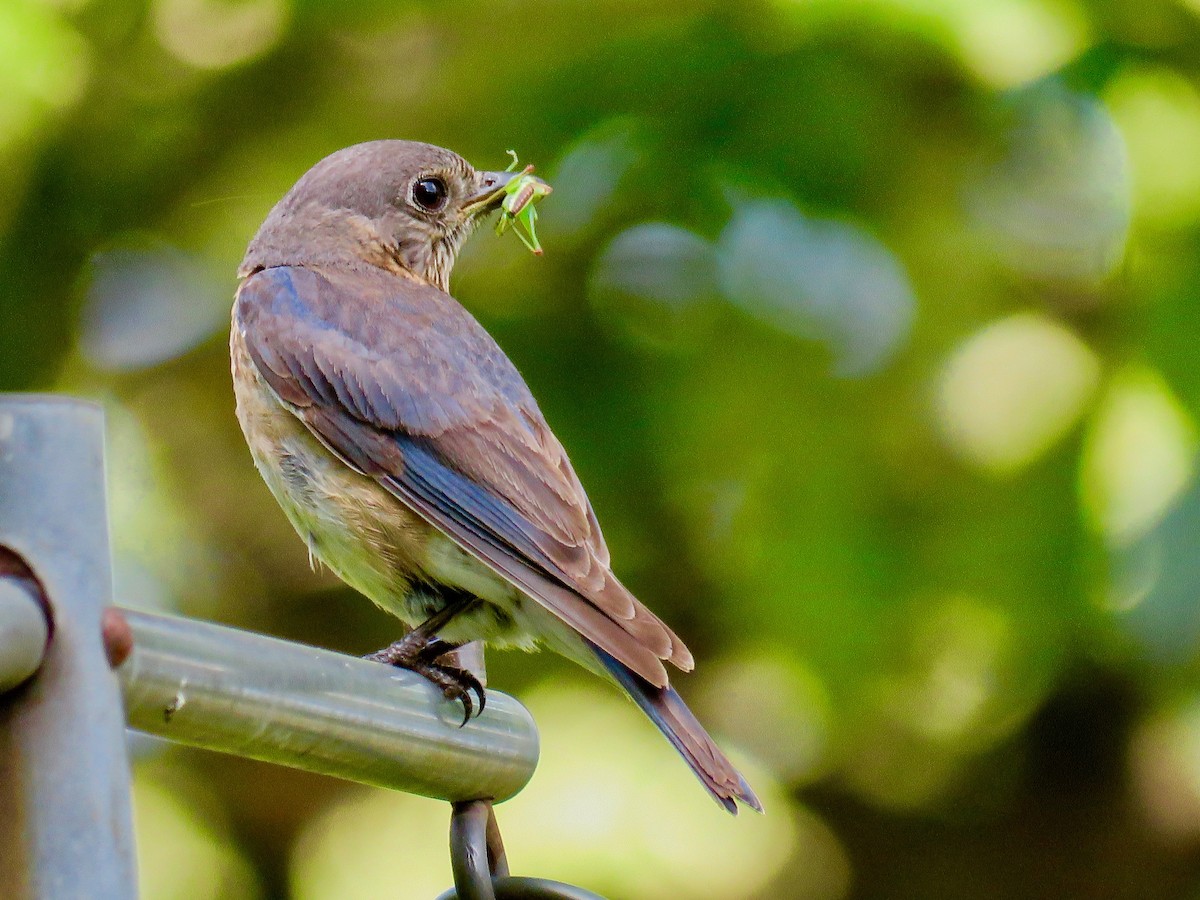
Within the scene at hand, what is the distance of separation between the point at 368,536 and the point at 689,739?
88cm

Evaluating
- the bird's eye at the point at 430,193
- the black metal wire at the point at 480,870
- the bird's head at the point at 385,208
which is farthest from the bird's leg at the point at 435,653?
the bird's eye at the point at 430,193

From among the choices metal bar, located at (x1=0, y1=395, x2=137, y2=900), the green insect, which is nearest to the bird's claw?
metal bar, located at (x1=0, y1=395, x2=137, y2=900)

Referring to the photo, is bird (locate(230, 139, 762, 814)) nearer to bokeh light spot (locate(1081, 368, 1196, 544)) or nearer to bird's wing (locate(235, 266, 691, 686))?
bird's wing (locate(235, 266, 691, 686))

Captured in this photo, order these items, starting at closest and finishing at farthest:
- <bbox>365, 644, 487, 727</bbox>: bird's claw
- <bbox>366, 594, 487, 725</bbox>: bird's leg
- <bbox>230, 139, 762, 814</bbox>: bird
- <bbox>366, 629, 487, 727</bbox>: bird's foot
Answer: <bbox>365, 644, 487, 727</bbox>: bird's claw → <bbox>366, 629, 487, 727</bbox>: bird's foot → <bbox>366, 594, 487, 725</bbox>: bird's leg → <bbox>230, 139, 762, 814</bbox>: bird

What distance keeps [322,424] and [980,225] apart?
1.88 meters

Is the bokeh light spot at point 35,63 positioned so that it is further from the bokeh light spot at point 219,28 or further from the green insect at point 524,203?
the green insect at point 524,203

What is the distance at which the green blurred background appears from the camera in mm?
3979

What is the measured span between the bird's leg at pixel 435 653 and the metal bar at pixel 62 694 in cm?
111

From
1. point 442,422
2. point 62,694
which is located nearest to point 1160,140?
point 442,422

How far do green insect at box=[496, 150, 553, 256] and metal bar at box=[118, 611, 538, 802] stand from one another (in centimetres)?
186

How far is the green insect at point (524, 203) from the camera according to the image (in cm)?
402

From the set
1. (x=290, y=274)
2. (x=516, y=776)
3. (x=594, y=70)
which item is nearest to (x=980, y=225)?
(x=594, y=70)

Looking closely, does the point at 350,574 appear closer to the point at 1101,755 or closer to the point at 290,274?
the point at 290,274

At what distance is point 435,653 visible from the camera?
10.5 feet
